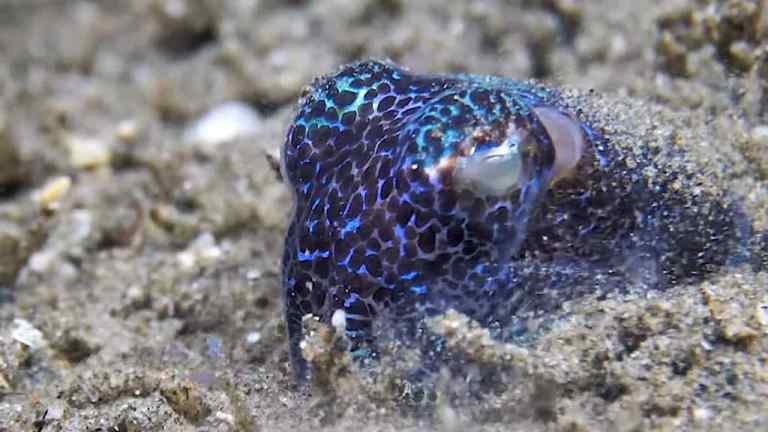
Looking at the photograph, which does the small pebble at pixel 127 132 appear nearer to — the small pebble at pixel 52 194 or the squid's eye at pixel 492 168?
the small pebble at pixel 52 194

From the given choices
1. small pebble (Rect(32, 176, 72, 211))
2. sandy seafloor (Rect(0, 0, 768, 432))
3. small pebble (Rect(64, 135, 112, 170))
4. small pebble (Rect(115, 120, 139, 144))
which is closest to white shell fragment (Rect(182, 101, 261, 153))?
sandy seafloor (Rect(0, 0, 768, 432))

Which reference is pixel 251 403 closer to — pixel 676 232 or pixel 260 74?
pixel 676 232

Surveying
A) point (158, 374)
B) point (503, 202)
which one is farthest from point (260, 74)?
point (503, 202)

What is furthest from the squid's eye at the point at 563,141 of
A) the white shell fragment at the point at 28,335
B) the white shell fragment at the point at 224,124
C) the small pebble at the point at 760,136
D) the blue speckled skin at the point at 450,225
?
the white shell fragment at the point at 224,124

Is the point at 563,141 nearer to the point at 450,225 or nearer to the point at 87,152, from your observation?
the point at 450,225

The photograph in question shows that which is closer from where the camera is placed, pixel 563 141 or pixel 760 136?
pixel 563 141

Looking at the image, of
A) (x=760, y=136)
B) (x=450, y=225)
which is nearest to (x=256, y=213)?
(x=450, y=225)
